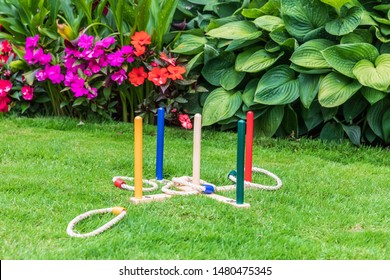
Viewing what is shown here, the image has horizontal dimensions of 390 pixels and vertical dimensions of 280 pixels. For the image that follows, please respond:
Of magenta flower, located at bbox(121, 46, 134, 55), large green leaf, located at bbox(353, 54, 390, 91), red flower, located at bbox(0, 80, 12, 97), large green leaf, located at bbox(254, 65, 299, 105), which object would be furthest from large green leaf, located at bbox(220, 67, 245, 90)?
red flower, located at bbox(0, 80, 12, 97)

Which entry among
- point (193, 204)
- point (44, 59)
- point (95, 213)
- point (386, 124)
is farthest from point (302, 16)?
point (95, 213)

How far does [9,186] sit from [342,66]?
250 centimetres

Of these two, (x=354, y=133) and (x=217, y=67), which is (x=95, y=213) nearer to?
(x=354, y=133)

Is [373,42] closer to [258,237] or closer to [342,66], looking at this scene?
[342,66]

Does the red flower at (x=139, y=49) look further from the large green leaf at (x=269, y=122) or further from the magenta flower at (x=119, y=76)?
the large green leaf at (x=269, y=122)

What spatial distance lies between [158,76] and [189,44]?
43cm

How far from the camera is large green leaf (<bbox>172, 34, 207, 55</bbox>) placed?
533cm

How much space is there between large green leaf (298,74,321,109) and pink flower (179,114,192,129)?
0.88 m

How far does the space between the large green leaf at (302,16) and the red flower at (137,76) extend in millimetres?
1149

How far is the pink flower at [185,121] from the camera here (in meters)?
5.12

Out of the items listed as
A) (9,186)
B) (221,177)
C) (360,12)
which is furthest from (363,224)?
(360,12)

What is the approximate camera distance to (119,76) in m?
5.18

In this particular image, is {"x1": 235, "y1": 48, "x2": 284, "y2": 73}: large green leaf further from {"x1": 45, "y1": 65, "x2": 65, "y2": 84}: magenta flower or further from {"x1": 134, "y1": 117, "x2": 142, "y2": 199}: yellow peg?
{"x1": 134, "y1": 117, "x2": 142, "y2": 199}: yellow peg

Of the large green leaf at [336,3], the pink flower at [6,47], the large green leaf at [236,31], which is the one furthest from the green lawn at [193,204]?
the pink flower at [6,47]
